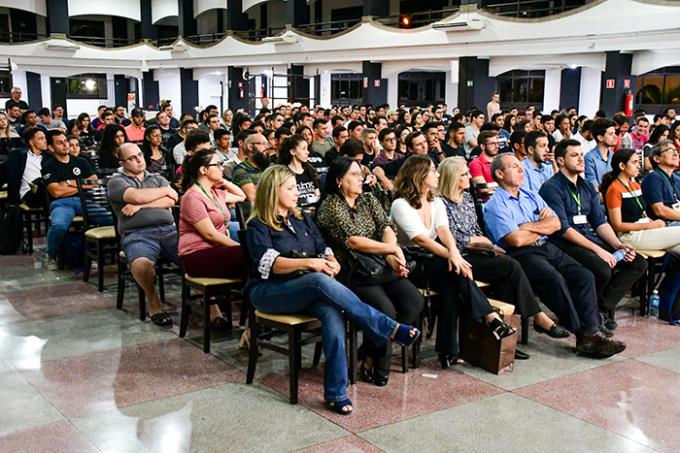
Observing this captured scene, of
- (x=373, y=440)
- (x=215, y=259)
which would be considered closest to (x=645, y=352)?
(x=373, y=440)

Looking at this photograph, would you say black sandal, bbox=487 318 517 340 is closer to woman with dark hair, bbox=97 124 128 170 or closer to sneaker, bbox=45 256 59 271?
sneaker, bbox=45 256 59 271

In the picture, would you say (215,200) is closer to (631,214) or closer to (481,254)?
(481,254)

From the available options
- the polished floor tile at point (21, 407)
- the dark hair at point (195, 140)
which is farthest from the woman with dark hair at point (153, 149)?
the polished floor tile at point (21, 407)

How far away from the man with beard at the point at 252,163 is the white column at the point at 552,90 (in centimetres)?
1589

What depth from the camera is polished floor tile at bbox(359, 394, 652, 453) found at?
3.44 m

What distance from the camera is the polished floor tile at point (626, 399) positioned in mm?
3654

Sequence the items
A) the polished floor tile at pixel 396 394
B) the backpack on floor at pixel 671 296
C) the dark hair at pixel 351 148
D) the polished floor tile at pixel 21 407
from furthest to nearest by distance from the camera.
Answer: the dark hair at pixel 351 148
the backpack on floor at pixel 671 296
the polished floor tile at pixel 396 394
the polished floor tile at pixel 21 407

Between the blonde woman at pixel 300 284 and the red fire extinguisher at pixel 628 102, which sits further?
the red fire extinguisher at pixel 628 102

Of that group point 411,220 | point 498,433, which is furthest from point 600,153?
point 498,433

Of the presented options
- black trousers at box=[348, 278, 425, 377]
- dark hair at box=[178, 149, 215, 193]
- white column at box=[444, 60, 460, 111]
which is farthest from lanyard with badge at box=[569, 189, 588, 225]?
white column at box=[444, 60, 460, 111]

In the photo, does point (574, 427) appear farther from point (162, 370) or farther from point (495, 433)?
point (162, 370)

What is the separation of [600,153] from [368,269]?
385 centimetres

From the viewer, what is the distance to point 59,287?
6227 mm

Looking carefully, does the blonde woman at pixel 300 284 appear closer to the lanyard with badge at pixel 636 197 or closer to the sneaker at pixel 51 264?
the lanyard with badge at pixel 636 197
